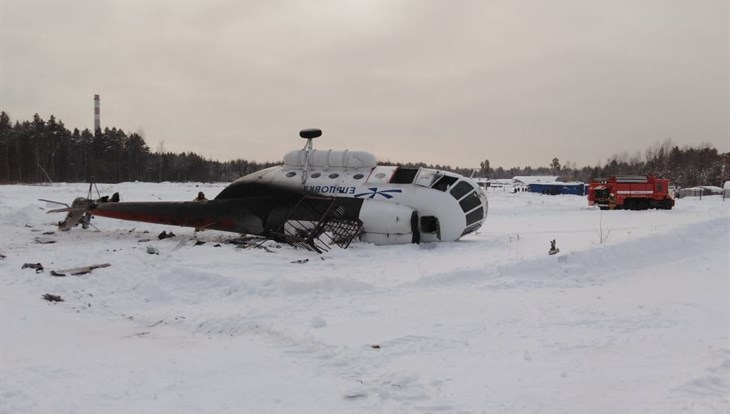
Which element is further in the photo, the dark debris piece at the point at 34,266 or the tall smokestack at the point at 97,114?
the tall smokestack at the point at 97,114

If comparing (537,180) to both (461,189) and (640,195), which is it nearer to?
(640,195)

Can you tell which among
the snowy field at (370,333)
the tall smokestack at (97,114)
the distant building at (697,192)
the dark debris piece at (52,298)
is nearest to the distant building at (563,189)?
the distant building at (697,192)

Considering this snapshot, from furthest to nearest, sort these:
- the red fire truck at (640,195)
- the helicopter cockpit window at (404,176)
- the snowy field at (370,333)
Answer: the red fire truck at (640,195), the helicopter cockpit window at (404,176), the snowy field at (370,333)

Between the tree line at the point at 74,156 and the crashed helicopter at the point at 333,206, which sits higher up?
the tree line at the point at 74,156

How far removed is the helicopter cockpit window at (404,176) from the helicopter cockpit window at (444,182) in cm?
79

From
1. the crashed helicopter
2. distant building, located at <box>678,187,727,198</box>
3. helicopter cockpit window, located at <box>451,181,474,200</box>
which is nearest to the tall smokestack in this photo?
the crashed helicopter

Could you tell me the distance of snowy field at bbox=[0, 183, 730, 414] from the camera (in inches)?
178

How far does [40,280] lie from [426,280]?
7590 mm

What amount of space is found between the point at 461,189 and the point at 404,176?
1881 millimetres

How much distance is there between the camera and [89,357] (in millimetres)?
5680

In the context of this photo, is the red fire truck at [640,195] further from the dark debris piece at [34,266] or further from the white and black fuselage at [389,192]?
the dark debris piece at [34,266]

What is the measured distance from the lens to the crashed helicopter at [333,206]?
594 inches

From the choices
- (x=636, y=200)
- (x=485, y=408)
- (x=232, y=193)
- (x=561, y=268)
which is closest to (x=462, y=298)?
(x=561, y=268)

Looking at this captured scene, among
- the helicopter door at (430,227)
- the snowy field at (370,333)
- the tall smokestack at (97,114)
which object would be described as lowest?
the snowy field at (370,333)
